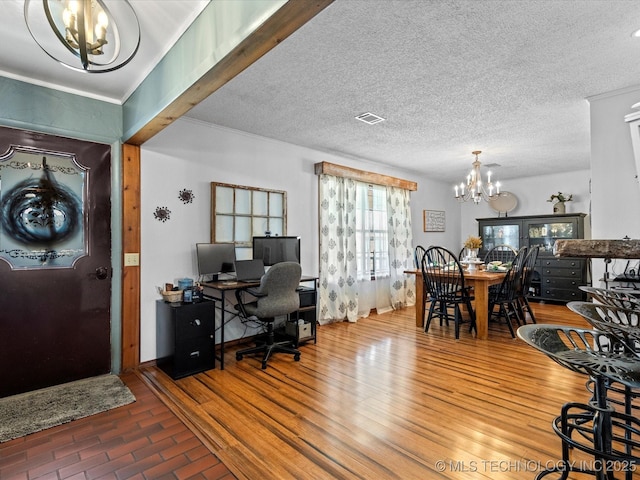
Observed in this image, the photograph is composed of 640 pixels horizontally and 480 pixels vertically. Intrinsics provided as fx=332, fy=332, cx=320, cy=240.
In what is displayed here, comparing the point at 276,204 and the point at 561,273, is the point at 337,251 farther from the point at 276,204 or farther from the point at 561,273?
the point at 561,273

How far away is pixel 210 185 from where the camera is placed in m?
3.48

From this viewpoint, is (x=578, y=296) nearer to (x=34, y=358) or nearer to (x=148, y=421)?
(x=148, y=421)

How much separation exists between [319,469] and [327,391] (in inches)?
33.5

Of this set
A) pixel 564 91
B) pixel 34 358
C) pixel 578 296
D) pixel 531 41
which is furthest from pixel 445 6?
pixel 578 296

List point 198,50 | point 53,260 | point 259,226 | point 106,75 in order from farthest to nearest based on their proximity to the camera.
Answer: point 259,226, point 53,260, point 106,75, point 198,50

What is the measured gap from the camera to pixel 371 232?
5.29 metres

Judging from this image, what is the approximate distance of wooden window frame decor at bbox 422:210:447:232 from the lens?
648 cm

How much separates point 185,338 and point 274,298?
0.81 m

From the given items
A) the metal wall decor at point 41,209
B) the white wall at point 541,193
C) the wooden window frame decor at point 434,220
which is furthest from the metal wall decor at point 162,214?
the white wall at point 541,193

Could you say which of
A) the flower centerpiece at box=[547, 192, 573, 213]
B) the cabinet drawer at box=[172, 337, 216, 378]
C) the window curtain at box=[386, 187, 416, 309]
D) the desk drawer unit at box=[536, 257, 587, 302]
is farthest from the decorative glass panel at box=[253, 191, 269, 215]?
the flower centerpiece at box=[547, 192, 573, 213]

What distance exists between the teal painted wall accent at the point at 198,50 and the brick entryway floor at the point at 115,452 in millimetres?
2014

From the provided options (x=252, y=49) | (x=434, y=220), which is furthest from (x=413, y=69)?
(x=434, y=220)

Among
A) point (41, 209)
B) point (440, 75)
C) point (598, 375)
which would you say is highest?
point (440, 75)

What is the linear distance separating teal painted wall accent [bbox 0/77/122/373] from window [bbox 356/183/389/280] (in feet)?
10.5
